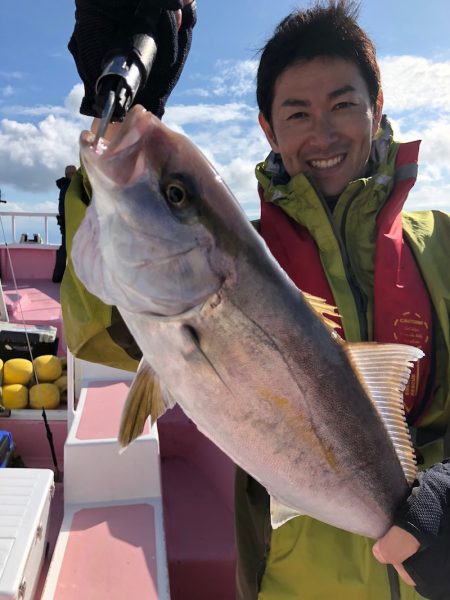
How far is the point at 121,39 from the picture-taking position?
1798 millimetres

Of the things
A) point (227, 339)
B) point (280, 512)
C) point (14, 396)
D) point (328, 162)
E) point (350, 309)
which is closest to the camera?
point (227, 339)

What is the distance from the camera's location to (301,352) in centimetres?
151

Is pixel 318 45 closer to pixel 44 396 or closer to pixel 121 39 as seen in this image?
pixel 121 39

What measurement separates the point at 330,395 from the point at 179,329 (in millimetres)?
530

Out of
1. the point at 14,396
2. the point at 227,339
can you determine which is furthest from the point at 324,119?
the point at 14,396

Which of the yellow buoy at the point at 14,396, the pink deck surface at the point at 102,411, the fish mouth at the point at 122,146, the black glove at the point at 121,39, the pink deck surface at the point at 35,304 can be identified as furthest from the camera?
the pink deck surface at the point at 35,304

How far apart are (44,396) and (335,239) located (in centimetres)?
403

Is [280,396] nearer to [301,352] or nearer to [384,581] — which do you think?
[301,352]

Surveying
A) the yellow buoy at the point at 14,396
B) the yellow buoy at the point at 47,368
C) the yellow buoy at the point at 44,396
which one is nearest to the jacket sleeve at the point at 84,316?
the yellow buoy at the point at 44,396

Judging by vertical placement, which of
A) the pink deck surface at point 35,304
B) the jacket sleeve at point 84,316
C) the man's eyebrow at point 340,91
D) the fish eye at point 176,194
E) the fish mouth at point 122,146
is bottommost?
the pink deck surface at point 35,304

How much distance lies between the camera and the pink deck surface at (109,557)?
246 centimetres

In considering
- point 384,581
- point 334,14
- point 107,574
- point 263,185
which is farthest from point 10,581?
point 334,14

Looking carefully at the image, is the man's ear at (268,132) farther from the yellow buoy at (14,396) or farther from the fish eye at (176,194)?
the yellow buoy at (14,396)

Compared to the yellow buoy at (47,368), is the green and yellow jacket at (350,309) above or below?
above
